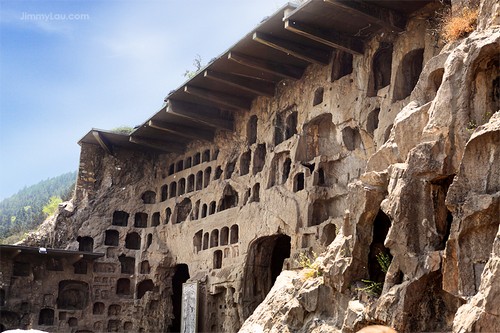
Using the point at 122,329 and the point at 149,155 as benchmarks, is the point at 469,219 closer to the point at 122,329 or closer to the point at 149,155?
the point at 122,329

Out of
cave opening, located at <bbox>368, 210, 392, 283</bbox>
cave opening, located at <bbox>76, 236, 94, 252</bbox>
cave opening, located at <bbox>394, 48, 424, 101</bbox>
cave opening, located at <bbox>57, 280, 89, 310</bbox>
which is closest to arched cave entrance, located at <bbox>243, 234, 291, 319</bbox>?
cave opening, located at <bbox>394, 48, 424, 101</bbox>

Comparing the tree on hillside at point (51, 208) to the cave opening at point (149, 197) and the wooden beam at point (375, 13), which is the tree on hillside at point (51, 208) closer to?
the cave opening at point (149, 197)

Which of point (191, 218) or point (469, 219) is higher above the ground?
point (191, 218)

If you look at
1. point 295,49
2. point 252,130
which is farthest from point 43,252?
point 295,49

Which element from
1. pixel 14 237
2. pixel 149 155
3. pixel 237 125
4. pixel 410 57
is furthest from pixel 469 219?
pixel 14 237

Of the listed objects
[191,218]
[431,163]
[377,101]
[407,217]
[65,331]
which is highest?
[377,101]

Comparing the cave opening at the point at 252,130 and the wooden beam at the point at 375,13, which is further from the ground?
the wooden beam at the point at 375,13

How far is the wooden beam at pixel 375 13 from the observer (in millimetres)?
15987

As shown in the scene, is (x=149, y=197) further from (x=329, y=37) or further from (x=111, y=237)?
(x=329, y=37)

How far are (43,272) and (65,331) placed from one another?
2397 mm

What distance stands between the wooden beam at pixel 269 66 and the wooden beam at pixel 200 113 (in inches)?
Result: 159

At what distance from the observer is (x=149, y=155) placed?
2897 centimetres

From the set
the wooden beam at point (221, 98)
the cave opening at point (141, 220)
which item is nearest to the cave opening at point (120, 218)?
the cave opening at point (141, 220)

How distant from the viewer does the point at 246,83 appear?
2155cm
